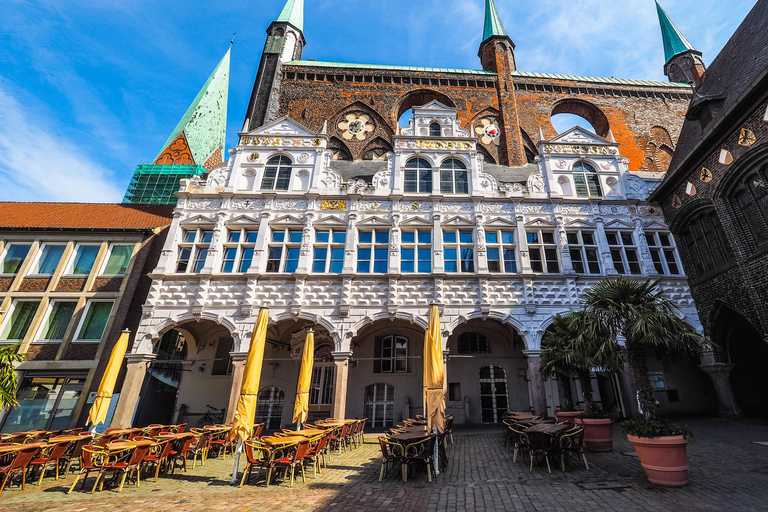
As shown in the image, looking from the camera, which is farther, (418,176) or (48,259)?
(418,176)

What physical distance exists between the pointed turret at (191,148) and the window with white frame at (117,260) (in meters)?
13.1

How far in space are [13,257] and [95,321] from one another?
5.55 metres

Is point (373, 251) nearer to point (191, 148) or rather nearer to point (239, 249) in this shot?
point (239, 249)

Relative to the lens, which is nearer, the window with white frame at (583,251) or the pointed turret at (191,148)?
the window with white frame at (583,251)

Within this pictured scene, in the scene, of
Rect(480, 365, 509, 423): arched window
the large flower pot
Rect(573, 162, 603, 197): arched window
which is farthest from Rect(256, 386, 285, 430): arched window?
Rect(573, 162, 603, 197): arched window

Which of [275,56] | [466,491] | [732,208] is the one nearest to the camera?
[466,491]

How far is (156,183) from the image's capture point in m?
34.8

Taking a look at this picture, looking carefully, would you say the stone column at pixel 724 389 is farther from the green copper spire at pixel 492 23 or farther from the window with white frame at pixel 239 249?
the green copper spire at pixel 492 23

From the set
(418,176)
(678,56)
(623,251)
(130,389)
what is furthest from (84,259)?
(678,56)

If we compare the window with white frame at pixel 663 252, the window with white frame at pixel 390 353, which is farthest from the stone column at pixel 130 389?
the window with white frame at pixel 663 252

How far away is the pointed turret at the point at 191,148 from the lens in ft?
114

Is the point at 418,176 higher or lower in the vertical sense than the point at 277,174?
higher

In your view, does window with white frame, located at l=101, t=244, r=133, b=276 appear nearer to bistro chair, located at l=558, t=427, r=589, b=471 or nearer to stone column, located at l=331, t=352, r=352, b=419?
stone column, located at l=331, t=352, r=352, b=419

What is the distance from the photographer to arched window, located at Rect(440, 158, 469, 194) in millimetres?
17531
